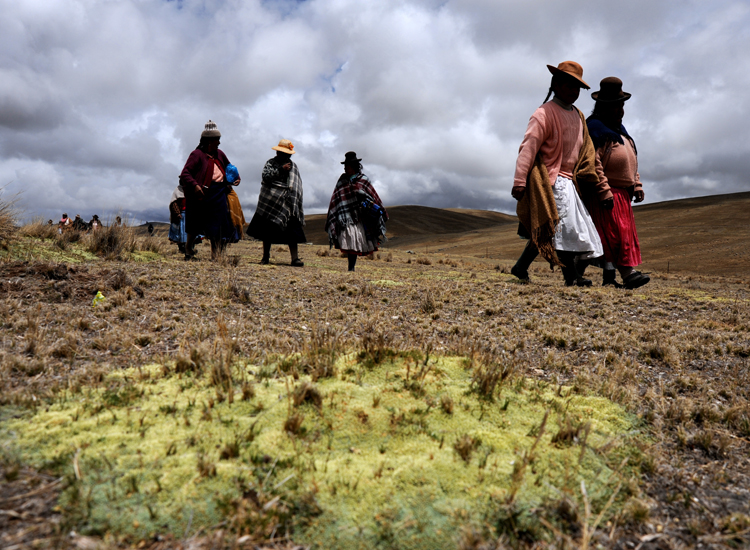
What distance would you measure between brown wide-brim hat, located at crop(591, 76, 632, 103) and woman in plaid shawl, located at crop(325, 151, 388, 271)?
3.80 m

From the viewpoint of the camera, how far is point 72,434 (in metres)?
1.65

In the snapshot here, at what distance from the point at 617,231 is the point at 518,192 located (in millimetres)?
1653

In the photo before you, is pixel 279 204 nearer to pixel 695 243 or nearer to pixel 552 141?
pixel 552 141

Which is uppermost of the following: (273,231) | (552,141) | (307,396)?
(552,141)

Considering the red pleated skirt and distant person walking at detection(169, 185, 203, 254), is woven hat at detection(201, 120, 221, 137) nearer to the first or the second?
distant person walking at detection(169, 185, 203, 254)

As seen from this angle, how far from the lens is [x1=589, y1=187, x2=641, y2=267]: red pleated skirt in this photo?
6.05m

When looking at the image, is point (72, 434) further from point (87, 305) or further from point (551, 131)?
point (551, 131)

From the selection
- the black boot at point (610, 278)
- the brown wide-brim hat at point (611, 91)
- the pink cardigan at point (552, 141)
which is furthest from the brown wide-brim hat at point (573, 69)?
the black boot at point (610, 278)

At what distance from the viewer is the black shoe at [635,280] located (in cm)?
603

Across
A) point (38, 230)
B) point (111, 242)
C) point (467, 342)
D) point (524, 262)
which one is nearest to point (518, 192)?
point (524, 262)

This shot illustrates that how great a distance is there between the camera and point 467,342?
3.23 m

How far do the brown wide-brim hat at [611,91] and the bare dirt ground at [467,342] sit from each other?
266 cm

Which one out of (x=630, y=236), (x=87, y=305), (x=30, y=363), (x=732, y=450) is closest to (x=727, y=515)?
(x=732, y=450)

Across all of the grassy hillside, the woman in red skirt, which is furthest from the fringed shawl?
the grassy hillside
